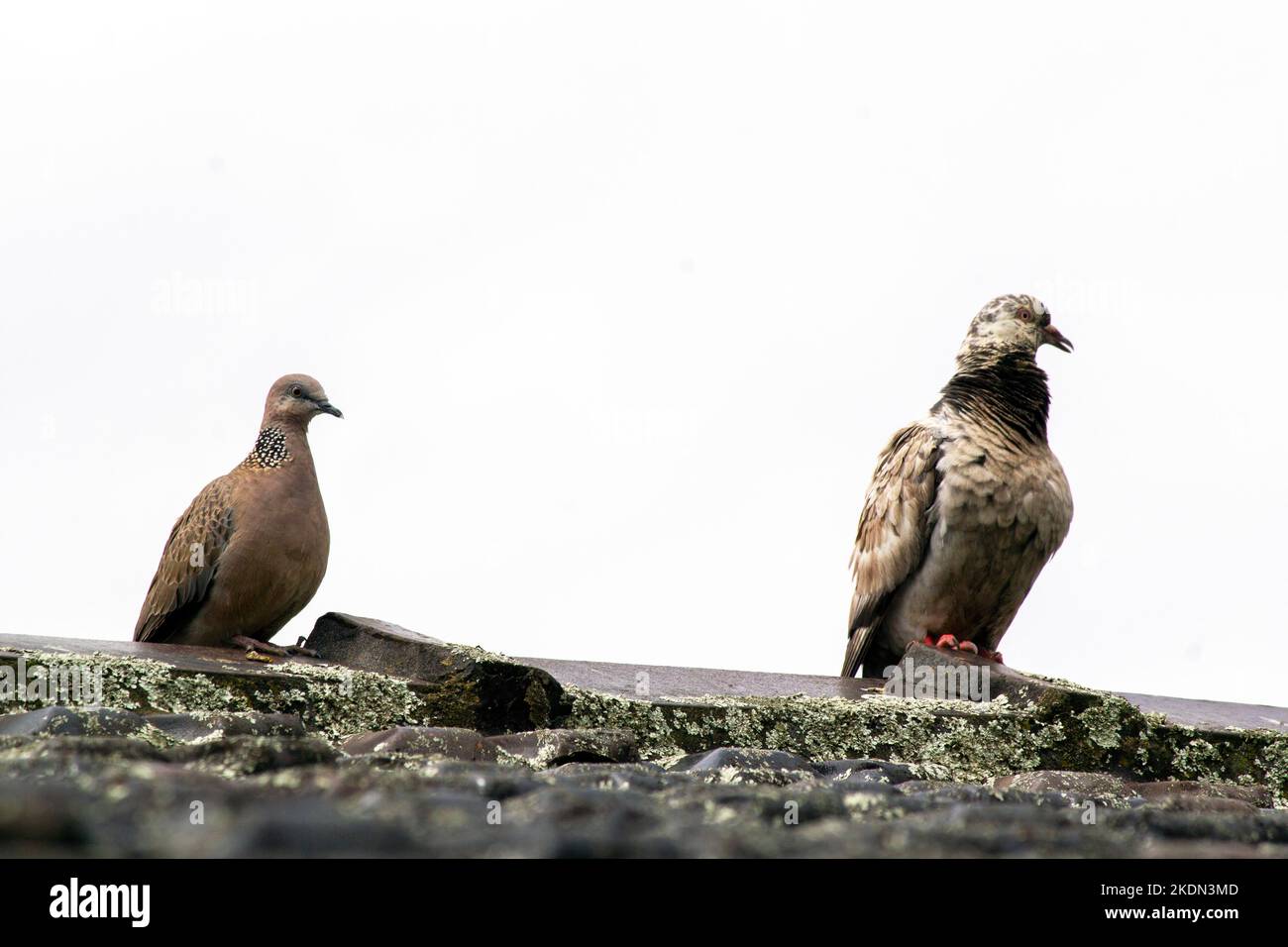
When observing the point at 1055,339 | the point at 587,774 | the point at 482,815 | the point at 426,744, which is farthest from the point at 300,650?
the point at 1055,339

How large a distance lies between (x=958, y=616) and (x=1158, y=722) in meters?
→ 2.12

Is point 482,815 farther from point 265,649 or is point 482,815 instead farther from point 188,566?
point 188,566

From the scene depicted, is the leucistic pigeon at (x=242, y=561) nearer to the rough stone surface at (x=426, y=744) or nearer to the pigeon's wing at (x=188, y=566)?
the pigeon's wing at (x=188, y=566)

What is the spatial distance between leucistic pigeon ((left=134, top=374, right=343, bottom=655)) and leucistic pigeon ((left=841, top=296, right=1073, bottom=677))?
284cm

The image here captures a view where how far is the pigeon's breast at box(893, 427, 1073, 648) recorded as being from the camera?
21.9 ft

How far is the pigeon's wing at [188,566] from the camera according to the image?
509cm

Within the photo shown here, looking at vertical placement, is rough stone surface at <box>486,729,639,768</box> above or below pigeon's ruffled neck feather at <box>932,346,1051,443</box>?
below

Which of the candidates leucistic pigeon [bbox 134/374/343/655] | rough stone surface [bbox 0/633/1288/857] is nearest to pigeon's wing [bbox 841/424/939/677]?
rough stone surface [bbox 0/633/1288/857]

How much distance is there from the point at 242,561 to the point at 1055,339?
14.5 ft

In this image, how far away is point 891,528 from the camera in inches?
275

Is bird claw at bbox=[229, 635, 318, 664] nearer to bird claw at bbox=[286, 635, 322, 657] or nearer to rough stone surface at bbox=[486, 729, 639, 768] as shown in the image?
bird claw at bbox=[286, 635, 322, 657]

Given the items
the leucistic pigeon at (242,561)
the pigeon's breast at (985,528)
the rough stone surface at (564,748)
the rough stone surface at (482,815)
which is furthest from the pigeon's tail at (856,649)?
the rough stone surface at (482,815)
